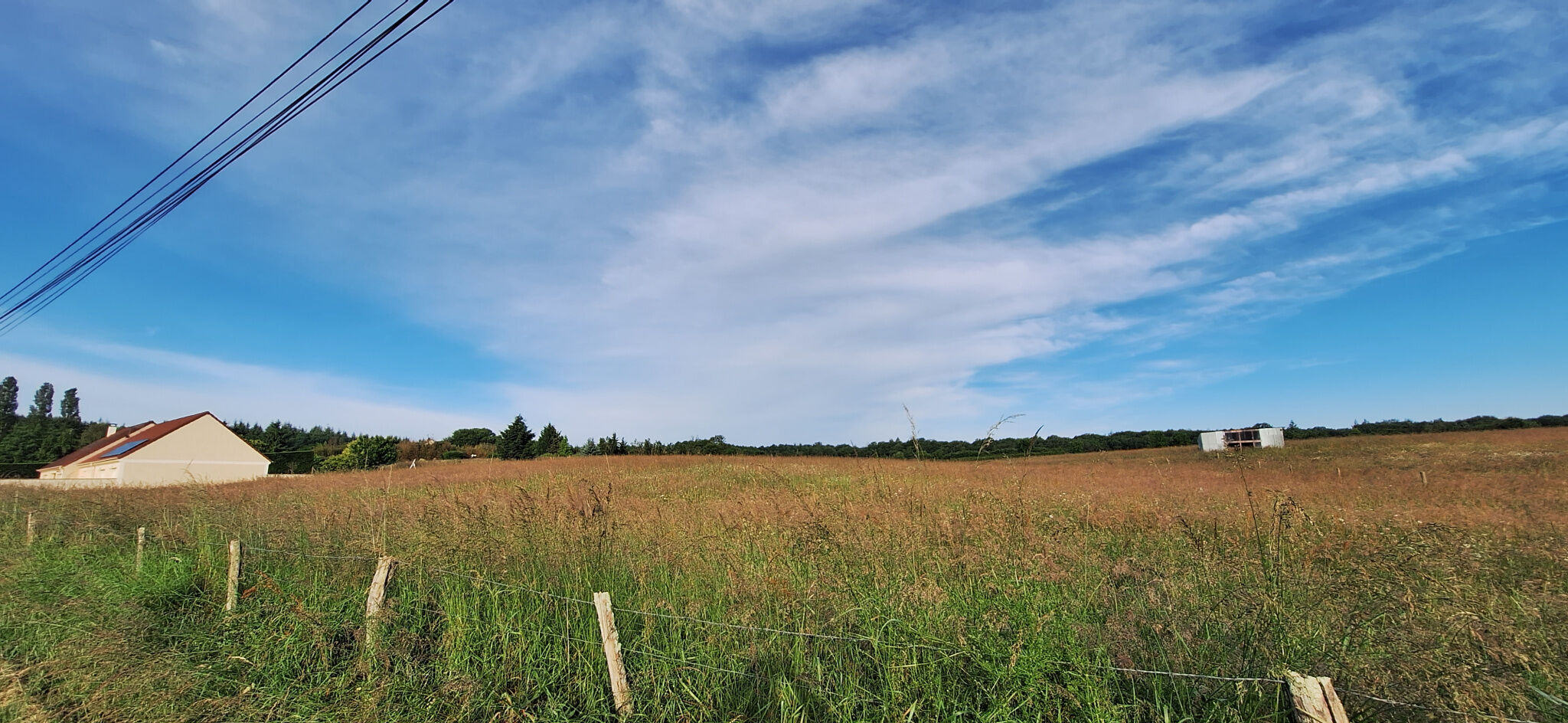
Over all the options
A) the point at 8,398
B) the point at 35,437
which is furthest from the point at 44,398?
the point at 35,437

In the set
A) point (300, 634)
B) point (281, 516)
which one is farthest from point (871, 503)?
point (281, 516)

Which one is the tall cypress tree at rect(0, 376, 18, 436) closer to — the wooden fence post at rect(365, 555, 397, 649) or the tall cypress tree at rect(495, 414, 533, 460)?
the tall cypress tree at rect(495, 414, 533, 460)

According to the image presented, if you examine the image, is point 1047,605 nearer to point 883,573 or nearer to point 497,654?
point 883,573

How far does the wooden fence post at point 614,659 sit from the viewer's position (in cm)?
328

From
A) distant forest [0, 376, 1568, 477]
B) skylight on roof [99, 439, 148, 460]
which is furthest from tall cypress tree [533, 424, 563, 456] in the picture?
skylight on roof [99, 439, 148, 460]

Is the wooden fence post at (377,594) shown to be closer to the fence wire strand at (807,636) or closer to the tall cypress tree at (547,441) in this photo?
the fence wire strand at (807,636)

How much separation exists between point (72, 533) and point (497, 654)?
9.86 meters

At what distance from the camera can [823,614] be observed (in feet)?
11.4

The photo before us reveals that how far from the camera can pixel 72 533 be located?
30.3ft

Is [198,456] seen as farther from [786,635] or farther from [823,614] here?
[823,614]

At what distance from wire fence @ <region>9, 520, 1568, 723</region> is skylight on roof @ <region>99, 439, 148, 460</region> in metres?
48.6

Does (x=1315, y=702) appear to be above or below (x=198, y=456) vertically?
below

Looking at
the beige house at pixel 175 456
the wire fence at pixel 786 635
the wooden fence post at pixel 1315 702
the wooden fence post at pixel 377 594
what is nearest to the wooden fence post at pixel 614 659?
the wire fence at pixel 786 635

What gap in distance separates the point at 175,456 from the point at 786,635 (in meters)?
51.3
